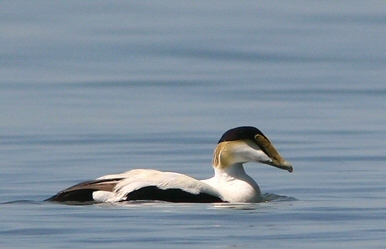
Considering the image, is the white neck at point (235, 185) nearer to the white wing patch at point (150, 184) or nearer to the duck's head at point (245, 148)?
the duck's head at point (245, 148)

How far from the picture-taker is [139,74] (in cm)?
3100

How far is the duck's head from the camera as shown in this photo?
52.3 ft

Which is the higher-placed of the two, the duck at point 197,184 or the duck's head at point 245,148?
the duck's head at point 245,148

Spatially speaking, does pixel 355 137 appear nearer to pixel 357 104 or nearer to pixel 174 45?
pixel 357 104

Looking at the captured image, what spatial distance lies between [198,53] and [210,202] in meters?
19.8

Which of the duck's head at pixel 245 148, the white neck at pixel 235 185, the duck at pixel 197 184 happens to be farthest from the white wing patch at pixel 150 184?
the duck's head at pixel 245 148

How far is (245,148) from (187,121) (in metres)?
6.52

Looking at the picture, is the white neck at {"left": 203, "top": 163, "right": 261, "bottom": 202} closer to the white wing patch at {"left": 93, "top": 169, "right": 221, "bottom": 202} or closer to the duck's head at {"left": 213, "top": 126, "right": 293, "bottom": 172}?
the duck's head at {"left": 213, "top": 126, "right": 293, "bottom": 172}

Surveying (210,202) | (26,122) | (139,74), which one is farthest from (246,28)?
(210,202)

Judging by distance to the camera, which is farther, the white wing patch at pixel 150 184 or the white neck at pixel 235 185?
the white neck at pixel 235 185

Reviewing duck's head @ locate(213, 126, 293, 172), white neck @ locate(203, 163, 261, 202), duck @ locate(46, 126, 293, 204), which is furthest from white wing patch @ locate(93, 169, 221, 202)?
duck's head @ locate(213, 126, 293, 172)

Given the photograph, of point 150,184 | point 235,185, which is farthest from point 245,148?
point 150,184

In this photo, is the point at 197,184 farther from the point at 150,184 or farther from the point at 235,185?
the point at 235,185

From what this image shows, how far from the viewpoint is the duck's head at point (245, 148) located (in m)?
15.9
